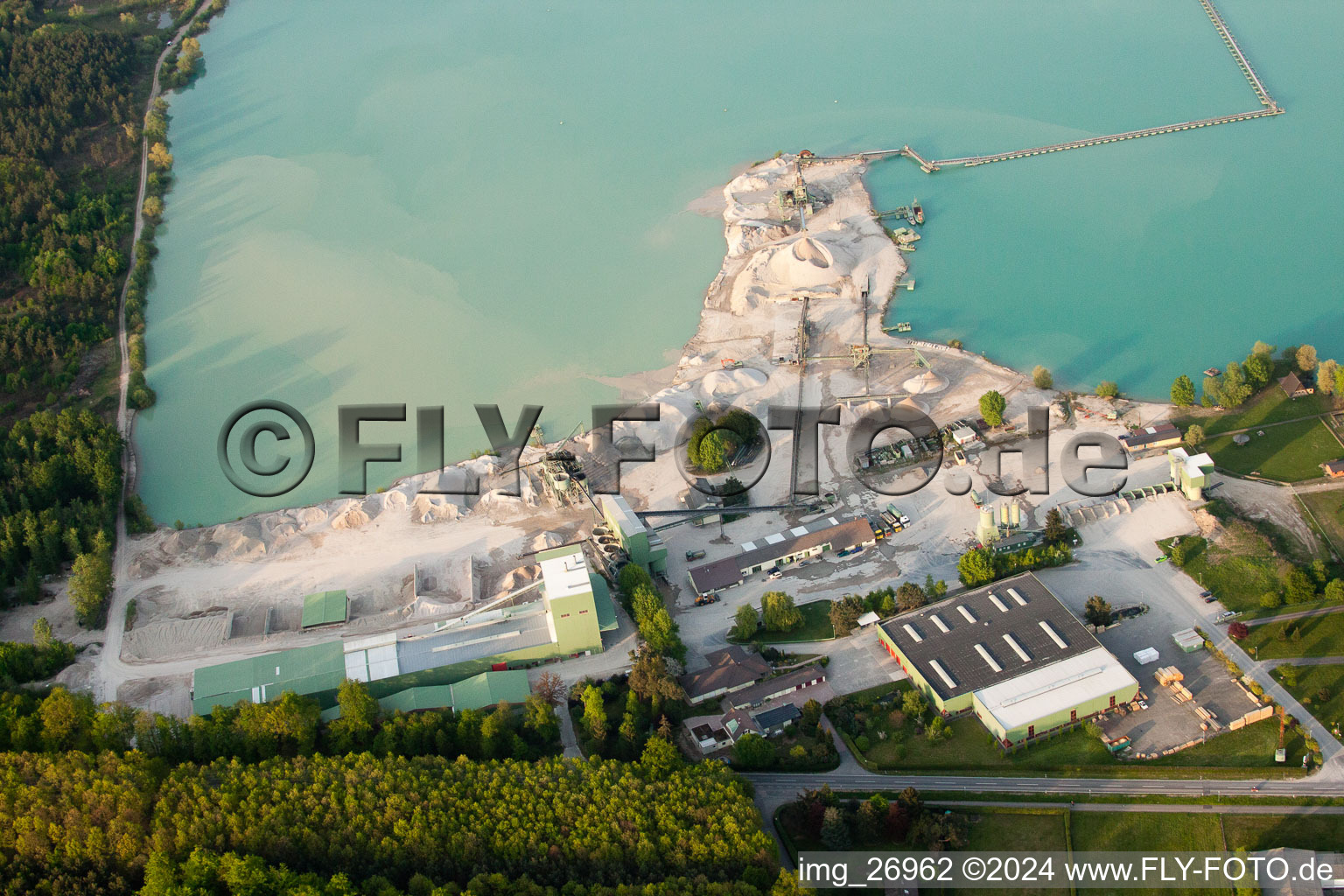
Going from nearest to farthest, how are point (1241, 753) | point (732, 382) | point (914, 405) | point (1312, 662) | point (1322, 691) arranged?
1. point (1241, 753)
2. point (1322, 691)
3. point (1312, 662)
4. point (914, 405)
5. point (732, 382)

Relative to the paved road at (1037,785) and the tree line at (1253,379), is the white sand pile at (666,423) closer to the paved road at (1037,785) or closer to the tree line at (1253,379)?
the paved road at (1037,785)

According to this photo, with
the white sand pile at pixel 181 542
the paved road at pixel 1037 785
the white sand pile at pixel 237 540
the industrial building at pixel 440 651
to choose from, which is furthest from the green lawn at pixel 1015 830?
the white sand pile at pixel 181 542

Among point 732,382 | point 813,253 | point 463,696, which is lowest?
point 463,696

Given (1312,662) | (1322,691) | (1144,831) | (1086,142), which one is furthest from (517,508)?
(1086,142)

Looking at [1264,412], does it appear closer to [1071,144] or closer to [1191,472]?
[1191,472]

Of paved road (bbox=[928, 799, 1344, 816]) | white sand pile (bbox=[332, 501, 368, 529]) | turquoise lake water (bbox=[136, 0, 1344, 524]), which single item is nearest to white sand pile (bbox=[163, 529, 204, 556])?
turquoise lake water (bbox=[136, 0, 1344, 524])

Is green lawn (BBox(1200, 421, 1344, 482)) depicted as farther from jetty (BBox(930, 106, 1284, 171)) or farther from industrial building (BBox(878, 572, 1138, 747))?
jetty (BBox(930, 106, 1284, 171))
